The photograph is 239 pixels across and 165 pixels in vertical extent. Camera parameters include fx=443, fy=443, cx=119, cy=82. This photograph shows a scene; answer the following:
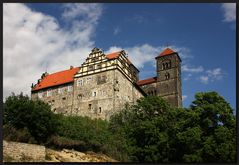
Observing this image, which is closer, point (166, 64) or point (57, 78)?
point (57, 78)

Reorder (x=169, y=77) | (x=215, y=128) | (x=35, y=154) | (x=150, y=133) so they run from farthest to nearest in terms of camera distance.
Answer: (x=169, y=77), (x=150, y=133), (x=215, y=128), (x=35, y=154)

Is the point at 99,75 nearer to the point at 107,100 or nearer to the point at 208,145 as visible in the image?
the point at 107,100

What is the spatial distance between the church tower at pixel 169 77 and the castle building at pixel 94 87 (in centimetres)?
643

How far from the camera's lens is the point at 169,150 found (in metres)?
30.1

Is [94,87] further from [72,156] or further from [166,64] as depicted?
[72,156]

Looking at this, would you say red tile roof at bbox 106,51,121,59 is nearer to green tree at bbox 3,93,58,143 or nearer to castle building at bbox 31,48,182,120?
castle building at bbox 31,48,182,120

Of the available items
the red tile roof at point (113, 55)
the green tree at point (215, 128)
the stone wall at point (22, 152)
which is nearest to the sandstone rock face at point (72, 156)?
the stone wall at point (22, 152)

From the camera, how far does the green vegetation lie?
26.2 metres

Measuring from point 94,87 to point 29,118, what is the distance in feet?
70.7

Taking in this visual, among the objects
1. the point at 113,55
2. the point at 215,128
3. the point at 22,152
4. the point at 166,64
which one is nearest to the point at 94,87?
the point at 113,55

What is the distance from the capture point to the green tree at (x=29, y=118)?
2603 cm

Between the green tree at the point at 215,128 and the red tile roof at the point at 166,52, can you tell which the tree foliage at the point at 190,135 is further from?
the red tile roof at the point at 166,52

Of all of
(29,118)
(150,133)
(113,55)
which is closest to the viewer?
(29,118)

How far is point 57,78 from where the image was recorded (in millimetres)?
53375
